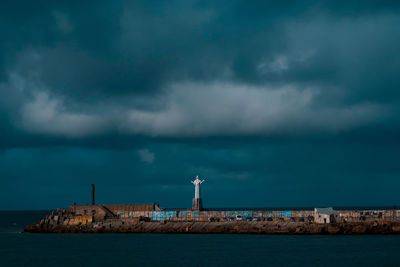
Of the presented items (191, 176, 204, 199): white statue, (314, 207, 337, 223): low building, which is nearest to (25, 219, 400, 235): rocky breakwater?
(314, 207, 337, 223): low building

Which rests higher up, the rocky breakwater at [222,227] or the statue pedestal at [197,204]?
the statue pedestal at [197,204]

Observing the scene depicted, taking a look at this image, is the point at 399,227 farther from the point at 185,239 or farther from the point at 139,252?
the point at 139,252

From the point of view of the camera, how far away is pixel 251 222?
3415 inches

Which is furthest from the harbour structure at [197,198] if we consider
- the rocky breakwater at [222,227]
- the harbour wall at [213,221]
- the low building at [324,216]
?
the low building at [324,216]

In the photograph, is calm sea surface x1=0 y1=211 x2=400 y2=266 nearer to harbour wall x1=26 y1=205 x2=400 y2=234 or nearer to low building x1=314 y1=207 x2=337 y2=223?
harbour wall x1=26 y1=205 x2=400 y2=234

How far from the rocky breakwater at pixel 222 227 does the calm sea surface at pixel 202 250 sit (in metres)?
2.35

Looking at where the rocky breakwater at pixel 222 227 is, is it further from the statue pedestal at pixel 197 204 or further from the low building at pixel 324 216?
the statue pedestal at pixel 197 204

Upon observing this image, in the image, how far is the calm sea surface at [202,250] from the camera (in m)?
58.5

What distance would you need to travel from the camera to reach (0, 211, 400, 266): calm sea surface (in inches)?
2304

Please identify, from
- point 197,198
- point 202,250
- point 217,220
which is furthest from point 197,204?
point 202,250

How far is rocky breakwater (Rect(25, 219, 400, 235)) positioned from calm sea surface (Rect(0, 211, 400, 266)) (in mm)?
2348

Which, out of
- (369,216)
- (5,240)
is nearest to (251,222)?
(369,216)

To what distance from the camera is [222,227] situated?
286ft

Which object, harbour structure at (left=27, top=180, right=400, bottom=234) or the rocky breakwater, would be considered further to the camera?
harbour structure at (left=27, top=180, right=400, bottom=234)
